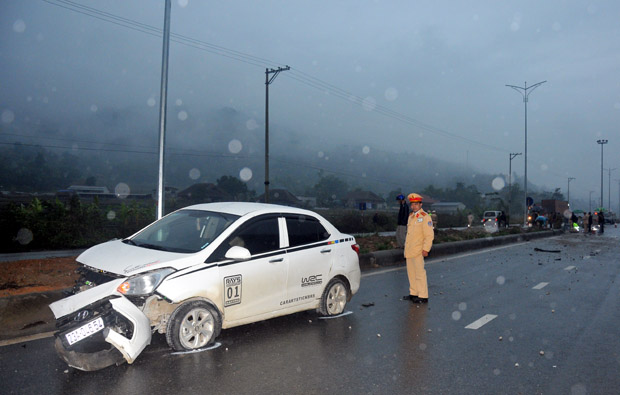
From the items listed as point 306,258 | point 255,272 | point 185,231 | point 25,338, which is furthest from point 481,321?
point 25,338

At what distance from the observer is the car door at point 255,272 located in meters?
5.73

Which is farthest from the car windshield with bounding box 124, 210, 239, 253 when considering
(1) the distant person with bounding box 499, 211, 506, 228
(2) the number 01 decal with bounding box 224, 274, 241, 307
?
(1) the distant person with bounding box 499, 211, 506, 228

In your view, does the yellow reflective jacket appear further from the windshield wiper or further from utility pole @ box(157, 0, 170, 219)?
utility pole @ box(157, 0, 170, 219)

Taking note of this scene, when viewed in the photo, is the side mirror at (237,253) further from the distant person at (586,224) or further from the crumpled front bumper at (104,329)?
the distant person at (586,224)

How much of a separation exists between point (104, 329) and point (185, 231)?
1847 mm

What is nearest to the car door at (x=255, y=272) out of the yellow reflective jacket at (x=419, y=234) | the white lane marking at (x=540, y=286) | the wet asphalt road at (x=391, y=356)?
the wet asphalt road at (x=391, y=356)

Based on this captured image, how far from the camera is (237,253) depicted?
18.3 feet

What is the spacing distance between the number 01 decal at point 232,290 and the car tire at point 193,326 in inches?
7.9

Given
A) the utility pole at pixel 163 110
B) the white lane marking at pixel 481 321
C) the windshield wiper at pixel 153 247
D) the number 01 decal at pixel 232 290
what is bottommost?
the white lane marking at pixel 481 321

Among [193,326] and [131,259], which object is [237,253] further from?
[131,259]

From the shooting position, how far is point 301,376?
4.81 metres

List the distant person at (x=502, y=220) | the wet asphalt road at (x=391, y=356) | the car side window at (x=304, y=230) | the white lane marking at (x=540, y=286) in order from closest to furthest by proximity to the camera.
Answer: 1. the wet asphalt road at (x=391, y=356)
2. the car side window at (x=304, y=230)
3. the white lane marking at (x=540, y=286)
4. the distant person at (x=502, y=220)

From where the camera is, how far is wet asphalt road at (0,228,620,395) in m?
4.56

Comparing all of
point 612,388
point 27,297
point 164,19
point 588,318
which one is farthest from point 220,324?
point 164,19
